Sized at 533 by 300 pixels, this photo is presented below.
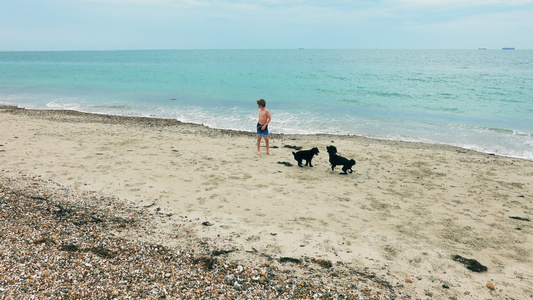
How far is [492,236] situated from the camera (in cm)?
530

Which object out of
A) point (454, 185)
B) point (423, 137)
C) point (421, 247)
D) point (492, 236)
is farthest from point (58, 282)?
point (423, 137)

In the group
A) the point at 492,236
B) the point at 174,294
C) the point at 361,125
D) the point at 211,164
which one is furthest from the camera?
the point at 361,125

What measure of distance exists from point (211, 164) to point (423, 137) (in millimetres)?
9702

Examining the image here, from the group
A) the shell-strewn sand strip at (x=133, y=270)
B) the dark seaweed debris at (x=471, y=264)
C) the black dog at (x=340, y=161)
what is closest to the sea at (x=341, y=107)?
the black dog at (x=340, y=161)

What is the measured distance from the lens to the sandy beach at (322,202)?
4.24 metres

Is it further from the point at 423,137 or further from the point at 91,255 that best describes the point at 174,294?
the point at 423,137

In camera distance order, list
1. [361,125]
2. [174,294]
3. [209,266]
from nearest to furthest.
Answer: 1. [174,294]
2. [209,266]
3. [361,125]

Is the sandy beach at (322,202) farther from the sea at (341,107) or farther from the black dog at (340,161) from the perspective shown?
the sea at (341,107)

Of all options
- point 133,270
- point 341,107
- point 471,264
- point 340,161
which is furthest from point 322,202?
point 341,107

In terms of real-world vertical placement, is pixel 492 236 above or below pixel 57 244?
below

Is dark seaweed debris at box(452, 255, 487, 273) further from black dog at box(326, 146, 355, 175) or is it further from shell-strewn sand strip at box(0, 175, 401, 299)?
black dog at box(326, 146, 355, 175)

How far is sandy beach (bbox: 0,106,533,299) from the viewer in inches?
167

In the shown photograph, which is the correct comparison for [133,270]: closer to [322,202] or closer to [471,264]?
[322,202]

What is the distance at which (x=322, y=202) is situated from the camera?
630cm
